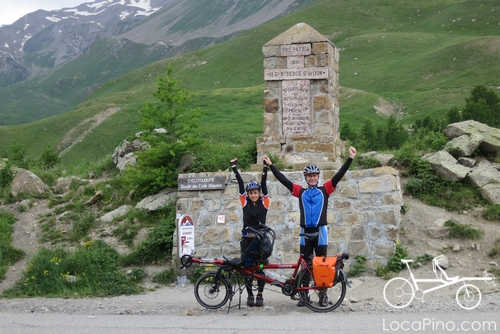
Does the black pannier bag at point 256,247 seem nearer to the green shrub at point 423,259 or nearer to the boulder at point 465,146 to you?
the green shrub at point 423,259

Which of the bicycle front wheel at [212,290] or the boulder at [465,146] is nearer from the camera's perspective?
the bicycle front wheel at [212,290]

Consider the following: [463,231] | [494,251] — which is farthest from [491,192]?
[494,251]

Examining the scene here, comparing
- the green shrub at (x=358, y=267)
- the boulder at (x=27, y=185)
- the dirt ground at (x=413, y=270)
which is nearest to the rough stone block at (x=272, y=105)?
the dirt ground at (x=413, y=270)

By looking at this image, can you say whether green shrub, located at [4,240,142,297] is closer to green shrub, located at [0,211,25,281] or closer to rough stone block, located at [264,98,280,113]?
green shrub, located at [0,211,25,281]

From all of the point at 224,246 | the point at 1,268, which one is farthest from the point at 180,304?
the point at 1,268

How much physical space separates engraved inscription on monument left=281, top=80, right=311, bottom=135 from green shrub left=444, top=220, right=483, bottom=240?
12.4 ft

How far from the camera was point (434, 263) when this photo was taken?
9.88m

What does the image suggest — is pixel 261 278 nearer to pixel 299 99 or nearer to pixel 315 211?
pixel 315 211

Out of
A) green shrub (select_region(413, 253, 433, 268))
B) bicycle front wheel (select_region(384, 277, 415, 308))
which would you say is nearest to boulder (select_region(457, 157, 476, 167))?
green shrub (select_region(413, 253, 433, 268))

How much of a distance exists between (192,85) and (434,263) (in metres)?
76.3

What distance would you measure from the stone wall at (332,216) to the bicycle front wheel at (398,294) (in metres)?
1.20

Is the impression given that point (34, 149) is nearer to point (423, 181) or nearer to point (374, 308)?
point (423, 181)

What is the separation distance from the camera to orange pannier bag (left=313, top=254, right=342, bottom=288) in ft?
25.0

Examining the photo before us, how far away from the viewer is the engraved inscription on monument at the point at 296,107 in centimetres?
1299
